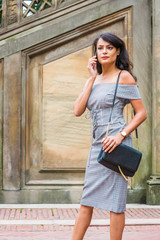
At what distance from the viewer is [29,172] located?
22.9ft

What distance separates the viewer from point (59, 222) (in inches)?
205

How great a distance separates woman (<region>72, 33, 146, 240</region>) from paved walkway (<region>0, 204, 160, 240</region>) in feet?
4.10

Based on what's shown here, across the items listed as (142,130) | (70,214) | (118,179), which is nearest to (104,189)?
(118,179)

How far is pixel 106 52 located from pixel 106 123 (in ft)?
1.93

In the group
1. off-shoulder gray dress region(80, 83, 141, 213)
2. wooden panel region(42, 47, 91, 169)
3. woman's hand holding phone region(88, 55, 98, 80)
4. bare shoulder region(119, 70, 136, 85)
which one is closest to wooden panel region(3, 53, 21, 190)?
wooden panel region(42, 47, 91, 169)

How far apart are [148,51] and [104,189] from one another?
4.07 m

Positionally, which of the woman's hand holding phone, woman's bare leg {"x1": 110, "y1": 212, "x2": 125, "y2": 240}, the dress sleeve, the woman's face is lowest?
woman's bare leg {"x1": 110, "y1": 212, "x2": 125, "y2": 240}

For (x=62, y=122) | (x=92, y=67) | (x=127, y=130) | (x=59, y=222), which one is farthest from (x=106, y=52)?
(x=62, y=122)

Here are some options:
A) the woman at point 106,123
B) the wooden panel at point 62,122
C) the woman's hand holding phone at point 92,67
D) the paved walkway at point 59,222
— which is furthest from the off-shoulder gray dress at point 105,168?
the wooden panel at point 62,122

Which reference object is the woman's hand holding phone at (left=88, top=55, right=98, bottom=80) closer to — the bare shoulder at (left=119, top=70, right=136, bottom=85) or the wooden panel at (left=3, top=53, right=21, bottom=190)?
the bare shoulder at (left=119, top=70, right=136, bottom=85)

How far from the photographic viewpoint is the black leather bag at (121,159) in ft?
10.7

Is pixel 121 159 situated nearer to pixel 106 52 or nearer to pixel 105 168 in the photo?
pixel 105 168

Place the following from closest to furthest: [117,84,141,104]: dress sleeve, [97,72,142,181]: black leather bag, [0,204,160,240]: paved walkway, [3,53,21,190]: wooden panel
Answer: [97,72,142,181]: black leather bag
[117,84,141,104]: dress sleeve
[0,204,160,240]: paved walkway
[3,53,21,190]: wooden panel

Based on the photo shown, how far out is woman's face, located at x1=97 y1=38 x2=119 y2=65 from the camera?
11.3 feet
